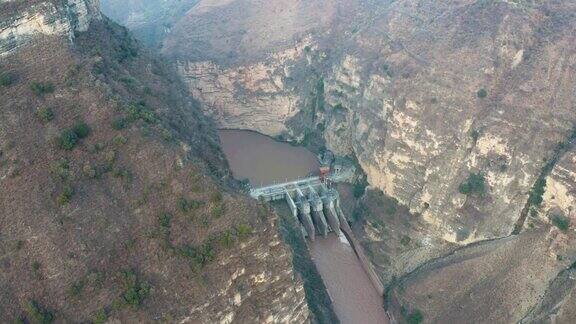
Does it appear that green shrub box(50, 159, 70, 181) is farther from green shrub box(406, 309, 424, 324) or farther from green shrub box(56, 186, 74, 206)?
green shrub box(406, 309, 424, 324)

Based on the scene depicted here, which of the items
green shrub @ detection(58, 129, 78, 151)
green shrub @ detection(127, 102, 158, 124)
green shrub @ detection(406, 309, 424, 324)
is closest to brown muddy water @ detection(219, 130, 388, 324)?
green shrub @ detection(406, 309, 424, 324)

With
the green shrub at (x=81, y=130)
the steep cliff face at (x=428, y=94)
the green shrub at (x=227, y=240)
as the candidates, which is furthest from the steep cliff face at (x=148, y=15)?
the green shrub at (x=227, y=240)

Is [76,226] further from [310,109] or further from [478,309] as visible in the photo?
[310,109]

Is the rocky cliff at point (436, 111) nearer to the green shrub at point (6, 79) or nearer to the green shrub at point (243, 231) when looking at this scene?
the green shrub at point (243, 231)

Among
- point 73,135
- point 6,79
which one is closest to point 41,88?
point 6,79

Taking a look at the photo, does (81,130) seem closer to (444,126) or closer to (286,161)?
(444,126)

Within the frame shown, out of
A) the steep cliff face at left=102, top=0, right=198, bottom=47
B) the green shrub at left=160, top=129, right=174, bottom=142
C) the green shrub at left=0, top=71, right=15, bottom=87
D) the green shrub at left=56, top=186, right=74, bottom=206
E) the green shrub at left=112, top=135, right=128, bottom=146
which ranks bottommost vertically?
the steep cliff face at left=102, top=0, right=198, bottom=47

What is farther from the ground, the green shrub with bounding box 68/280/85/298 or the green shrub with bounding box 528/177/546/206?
the green shrub with bounding box 68/280/85/298
